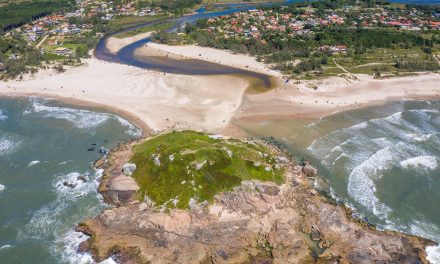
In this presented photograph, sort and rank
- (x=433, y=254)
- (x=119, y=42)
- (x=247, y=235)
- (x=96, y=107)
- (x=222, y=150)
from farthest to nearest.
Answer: (x=119, y=42), (x=96, y=107), (x=222, y=150), (x=247, y=235), (x=433, y=254)

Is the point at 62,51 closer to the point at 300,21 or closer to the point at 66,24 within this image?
the point at 66,24

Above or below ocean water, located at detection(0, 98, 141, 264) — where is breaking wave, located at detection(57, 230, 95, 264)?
below

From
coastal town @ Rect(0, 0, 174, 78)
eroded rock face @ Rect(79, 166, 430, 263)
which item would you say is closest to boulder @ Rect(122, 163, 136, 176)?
eroded rock face @ Rect(79, 166, 430, 263)

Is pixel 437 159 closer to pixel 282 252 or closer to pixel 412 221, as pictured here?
pixel 412 221

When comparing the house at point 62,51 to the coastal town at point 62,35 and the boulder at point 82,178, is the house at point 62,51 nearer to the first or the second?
the coastal town at point 62,35

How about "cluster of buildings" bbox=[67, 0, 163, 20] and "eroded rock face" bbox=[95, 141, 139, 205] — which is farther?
"cluster of buildings" bbox=[67, 0, 163, 20]

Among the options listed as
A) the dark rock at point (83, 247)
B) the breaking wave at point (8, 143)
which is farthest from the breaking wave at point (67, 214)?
the breaking wave at point (8, 143)

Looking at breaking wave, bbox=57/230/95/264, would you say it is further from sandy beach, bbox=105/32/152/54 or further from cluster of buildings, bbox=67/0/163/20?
cluster of buildings, bbox=67/0/163/20

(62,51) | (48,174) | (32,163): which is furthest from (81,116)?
(62,51)

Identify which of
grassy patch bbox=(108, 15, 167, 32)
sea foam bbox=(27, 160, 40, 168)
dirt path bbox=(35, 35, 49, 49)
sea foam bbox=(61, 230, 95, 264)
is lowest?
sea foam bbox=(61, 230, 95, 264)
